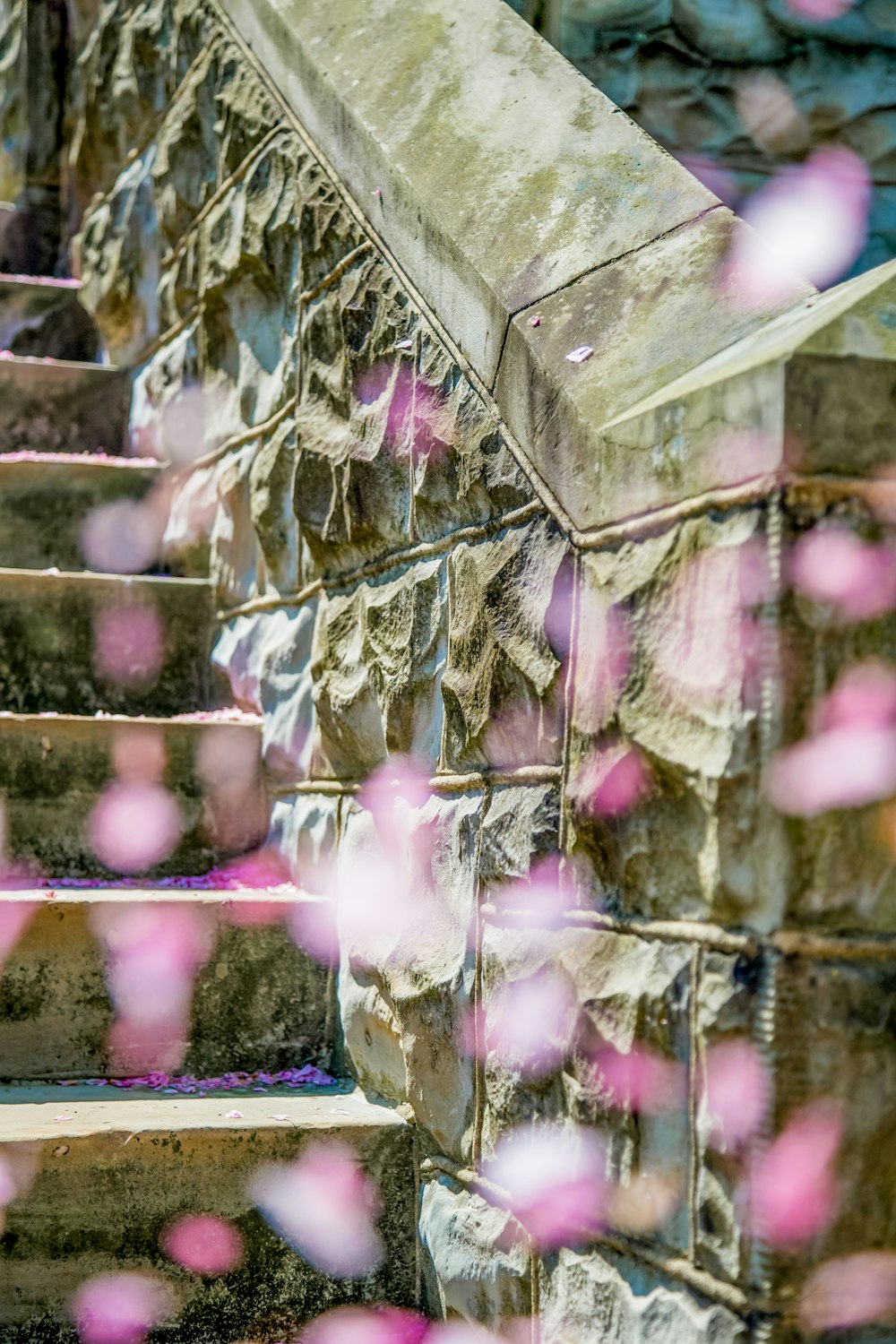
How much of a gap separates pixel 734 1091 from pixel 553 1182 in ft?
1.17

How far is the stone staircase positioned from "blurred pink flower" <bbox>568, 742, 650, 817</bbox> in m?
0.72

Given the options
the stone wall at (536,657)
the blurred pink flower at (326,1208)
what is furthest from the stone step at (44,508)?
the blurred pink flower at (326,1208)

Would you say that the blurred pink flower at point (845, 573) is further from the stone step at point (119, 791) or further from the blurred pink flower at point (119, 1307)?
the stone step at point (119, 791)

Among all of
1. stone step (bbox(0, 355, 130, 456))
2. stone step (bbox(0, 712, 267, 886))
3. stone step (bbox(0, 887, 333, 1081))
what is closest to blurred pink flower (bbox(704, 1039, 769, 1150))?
stone step (bbox(0, 887, 333, 1081))

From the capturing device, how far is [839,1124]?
1169mm

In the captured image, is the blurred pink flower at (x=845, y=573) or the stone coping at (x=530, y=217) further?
the stone coping at (x=530, y=217)

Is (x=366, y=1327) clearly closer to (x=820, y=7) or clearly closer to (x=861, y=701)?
(x=861, y=701)

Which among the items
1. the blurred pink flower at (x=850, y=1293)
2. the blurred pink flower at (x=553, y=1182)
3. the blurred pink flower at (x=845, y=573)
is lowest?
the blurred pink flower at (x=553, y=1182)

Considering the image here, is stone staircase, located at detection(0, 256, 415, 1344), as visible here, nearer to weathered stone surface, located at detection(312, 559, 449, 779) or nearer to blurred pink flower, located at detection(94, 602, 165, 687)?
blurred pink flower, located at detection(94, 602, 165, 687)

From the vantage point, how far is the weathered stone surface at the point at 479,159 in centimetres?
167

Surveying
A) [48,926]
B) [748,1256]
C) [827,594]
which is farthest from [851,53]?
[748,1256]

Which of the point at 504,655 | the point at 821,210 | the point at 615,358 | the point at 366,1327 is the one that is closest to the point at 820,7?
the point at 821,210

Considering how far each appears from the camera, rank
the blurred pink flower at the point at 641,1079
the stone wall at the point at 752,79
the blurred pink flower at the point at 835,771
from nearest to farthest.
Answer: the blurred pink flower at the point at 835,771, the blurred pink flower at the point at 641,1079, the stone wall at the point at 752,79

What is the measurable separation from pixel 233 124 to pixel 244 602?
944 millimetres
